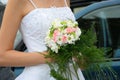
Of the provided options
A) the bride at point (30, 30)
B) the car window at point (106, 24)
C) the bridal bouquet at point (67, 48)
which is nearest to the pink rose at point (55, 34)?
the bridal bouquet at point (67, 48)

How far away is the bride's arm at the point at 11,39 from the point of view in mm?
2465

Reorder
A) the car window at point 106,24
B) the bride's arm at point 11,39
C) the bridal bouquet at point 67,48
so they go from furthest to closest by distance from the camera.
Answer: the car window at point 106,24, the bride's arm at point 11,39, the bridal bouquet at point 67,48

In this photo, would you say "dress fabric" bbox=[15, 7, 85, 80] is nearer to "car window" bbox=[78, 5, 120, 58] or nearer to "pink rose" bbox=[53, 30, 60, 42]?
"pink rose" bbox=[53, 30, 60, 42]

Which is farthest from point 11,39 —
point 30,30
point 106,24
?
point 106,24

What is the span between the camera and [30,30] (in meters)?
2.52

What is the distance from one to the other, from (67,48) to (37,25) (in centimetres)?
28

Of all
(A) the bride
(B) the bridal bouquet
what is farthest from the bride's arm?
(B) the bridal bouquet

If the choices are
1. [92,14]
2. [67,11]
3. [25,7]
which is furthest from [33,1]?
[92,14]

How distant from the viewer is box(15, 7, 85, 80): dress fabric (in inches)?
99.0

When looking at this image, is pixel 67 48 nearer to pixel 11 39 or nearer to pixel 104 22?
pixel 11 39

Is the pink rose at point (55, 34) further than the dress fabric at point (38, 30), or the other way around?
the dress fabric at point (38, 30)

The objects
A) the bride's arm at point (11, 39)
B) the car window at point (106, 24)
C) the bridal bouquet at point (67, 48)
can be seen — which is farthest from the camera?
the car window at point (106, 24)

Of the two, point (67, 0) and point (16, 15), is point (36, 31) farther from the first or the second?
point (67, 0)

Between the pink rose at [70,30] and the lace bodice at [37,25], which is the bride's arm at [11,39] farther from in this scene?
the pink rose at [70,30]
